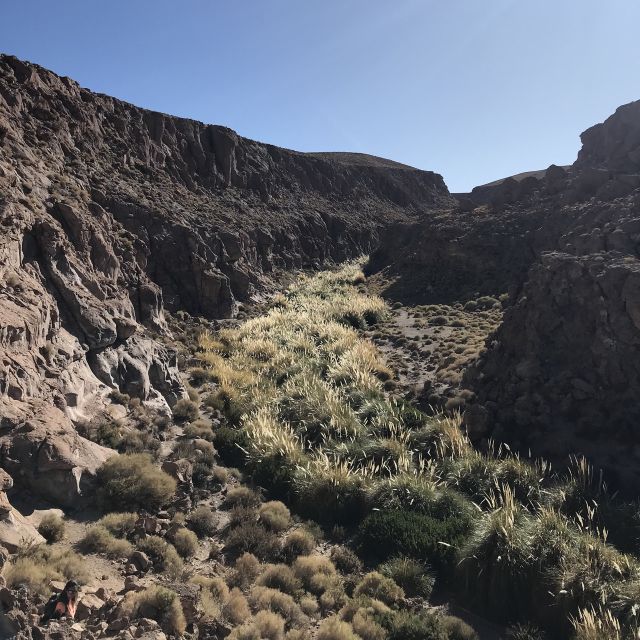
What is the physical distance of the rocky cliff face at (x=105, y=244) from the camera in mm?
9680

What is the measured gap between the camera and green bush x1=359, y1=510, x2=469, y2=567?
8.38 meters

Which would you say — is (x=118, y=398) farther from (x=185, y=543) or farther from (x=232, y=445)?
(x=185, y=543)

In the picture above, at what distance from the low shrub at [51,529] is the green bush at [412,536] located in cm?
494

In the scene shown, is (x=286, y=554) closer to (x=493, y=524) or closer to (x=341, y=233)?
(x=493, y=524)

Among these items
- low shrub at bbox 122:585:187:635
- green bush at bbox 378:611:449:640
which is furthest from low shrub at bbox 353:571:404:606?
low shrub at bbox 122:585:187:635

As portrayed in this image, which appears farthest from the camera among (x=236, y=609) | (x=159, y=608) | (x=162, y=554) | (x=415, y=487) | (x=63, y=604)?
(x=415, y=487)

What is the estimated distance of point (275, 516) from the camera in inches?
369

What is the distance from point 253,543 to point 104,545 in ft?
7.89

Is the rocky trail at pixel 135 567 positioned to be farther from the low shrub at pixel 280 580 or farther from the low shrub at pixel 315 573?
the low shrub at pixel 280 580

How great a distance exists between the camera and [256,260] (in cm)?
3672

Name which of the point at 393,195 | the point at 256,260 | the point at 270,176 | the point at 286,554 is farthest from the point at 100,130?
the point at 393,195

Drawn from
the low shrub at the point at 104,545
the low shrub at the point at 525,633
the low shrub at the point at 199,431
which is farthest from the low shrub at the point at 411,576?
the low shrub at the point at 199,431

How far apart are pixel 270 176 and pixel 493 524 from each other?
45982mm

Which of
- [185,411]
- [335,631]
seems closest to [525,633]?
[335,631]
